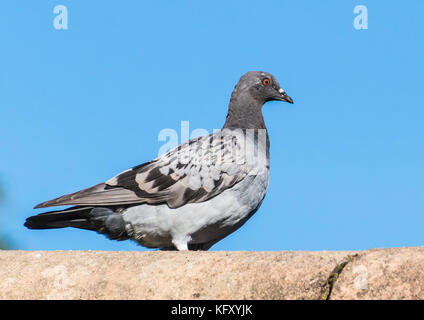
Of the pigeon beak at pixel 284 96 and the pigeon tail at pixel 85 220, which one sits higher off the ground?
the pigeon beak at pixel 284 96

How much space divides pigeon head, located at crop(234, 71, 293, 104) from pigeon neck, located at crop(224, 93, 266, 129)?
0.11 metres

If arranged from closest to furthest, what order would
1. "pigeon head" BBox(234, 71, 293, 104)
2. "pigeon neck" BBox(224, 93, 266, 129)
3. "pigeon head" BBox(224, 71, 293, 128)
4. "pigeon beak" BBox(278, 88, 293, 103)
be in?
"pigeon neck" BBox(224, 93, 266, 129) → "pigeon head" BBox(224, 71, 293, 128) → "pigeon head" BBox(234, 71, 293, 104) → "pigeon beak" BBox(278, 88, 293, 103)

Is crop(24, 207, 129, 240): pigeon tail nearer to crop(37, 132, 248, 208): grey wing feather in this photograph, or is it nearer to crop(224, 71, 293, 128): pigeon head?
crop(37, 132, 248, 208): grey wing feather

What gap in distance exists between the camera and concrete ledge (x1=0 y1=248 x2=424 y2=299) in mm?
4875

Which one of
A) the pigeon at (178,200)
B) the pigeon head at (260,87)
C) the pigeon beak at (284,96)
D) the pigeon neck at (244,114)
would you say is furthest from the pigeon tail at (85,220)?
the pigeon beak at (284,96)

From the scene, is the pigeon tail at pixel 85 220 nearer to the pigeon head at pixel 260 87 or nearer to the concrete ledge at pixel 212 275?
the concrete ledge at pixel 212 275

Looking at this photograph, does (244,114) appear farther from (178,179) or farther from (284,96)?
(178,179)

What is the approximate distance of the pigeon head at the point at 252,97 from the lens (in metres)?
10.1

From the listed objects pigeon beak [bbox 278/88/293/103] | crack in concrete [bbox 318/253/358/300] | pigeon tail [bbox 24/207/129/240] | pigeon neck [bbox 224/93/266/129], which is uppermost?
pigeon beak [bbox 278/88/293/103]

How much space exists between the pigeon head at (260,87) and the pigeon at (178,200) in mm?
1486

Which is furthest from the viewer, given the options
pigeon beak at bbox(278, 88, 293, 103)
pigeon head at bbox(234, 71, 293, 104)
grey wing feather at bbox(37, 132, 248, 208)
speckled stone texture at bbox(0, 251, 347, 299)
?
pigeon beak at bbox(278, 88, 293, 103)

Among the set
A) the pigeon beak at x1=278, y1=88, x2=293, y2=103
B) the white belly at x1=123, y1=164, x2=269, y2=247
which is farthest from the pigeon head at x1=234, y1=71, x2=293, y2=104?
the white belly at x1=123, y1=164, x2=269, y2=247
